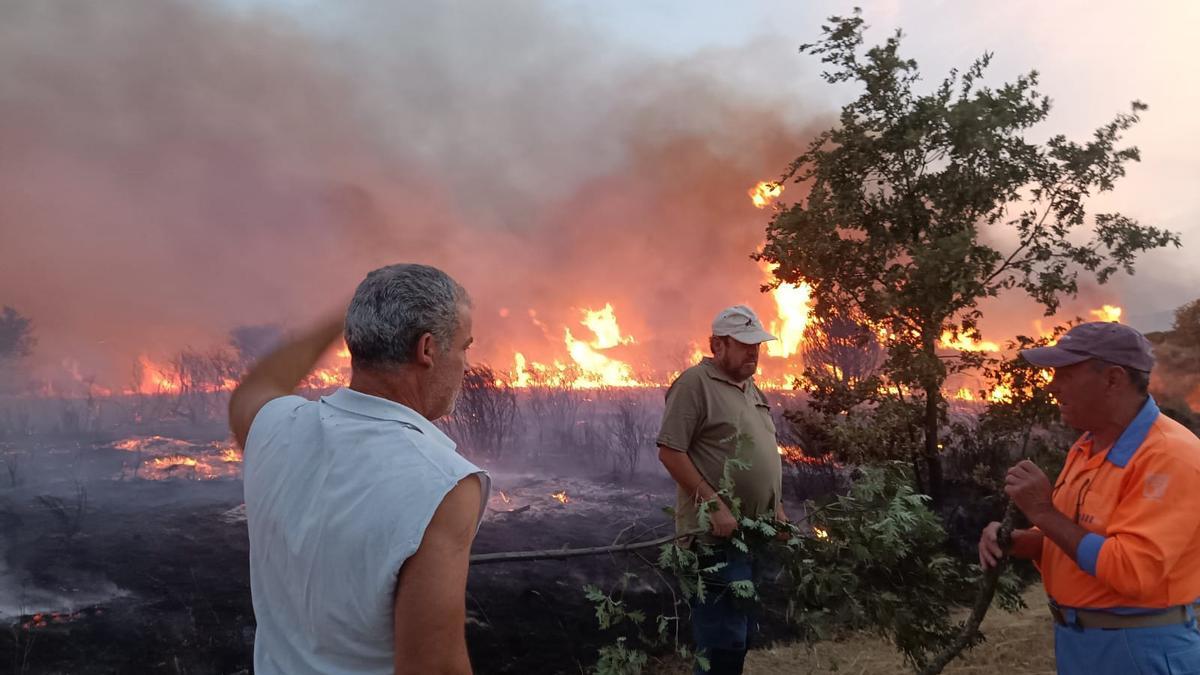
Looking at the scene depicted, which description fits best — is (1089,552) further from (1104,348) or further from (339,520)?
(339,520)

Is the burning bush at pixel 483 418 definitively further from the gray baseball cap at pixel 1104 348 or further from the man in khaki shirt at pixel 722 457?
the gray baseball cap at pixel 1104 348

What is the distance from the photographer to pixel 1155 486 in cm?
266

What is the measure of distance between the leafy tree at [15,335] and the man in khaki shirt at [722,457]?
332 inches

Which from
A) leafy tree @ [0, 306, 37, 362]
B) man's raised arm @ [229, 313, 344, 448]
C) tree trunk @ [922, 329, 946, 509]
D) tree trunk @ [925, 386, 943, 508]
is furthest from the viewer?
tree trunk @ [925, 386, 943, 508]

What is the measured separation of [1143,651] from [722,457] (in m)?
2.29

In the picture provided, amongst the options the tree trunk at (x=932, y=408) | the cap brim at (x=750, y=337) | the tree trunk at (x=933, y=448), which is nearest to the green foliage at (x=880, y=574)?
the cap brim at (x=750, y=337)

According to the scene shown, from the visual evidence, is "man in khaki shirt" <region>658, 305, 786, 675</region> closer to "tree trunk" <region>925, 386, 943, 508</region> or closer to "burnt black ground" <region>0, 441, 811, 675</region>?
"burnt black ground" <region>0, 441, 811, 675</region>

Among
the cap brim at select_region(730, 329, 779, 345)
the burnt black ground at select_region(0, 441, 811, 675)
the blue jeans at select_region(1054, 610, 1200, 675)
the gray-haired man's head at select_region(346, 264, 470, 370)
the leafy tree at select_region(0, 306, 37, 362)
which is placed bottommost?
the burnt black ground at select_region(0, 441, 811, 675)

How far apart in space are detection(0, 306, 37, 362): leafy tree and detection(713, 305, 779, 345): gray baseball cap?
865cm

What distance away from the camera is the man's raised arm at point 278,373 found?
2.07 m

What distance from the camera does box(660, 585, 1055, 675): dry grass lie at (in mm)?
6980

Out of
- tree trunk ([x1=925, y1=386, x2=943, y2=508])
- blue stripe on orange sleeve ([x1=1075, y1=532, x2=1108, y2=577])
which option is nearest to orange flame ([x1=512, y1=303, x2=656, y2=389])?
tree trunk ([x1=925, y1=386, x2=943, y2=508])

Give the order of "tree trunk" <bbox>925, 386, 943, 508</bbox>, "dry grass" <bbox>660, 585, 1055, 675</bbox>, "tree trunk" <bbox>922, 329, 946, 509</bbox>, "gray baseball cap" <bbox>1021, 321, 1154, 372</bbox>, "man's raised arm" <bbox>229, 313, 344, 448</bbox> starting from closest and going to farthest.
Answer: "man's raised arm" <bbox>229, 313, 344, 448</bbox>, "gray baseball cap" <bbox>1021, 321, 1154, 372</bbox>, "dry grass" <bbox>660, 585, 1055, 675</bbox>, "tree trunk" <bbox>922, 329, 946, 509</bbox>, "tree trunk" <bbox>925, 386, 943, 508</bbox>

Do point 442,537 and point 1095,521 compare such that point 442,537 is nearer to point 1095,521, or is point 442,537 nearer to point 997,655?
point 1095,521
